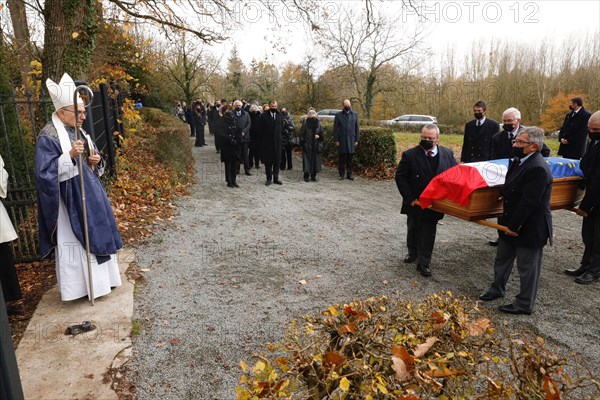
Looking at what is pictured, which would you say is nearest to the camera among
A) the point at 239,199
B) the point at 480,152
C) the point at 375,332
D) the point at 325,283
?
the point at 375,332

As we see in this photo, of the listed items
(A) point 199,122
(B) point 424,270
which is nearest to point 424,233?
(B) point 424,270

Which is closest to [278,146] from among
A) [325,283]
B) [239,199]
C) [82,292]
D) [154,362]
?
[239,199]

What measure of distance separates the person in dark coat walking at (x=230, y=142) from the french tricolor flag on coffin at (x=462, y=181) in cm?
578

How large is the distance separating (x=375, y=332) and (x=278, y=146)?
28.4ft

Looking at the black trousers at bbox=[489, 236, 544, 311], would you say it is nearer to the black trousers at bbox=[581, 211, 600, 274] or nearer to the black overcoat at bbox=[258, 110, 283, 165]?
the black trousers at bbox=[581, 211, 600, 274]

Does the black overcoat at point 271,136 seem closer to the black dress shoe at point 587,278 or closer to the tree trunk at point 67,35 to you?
the tree trunk at point 67,35

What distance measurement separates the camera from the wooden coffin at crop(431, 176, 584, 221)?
4645 mm

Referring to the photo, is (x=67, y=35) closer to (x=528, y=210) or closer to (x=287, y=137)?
(x=287, y=137)

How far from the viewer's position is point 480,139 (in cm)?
702

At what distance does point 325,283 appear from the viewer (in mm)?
4918

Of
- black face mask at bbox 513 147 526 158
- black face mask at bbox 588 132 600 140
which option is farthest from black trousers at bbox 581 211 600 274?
black face mask at bbox 513 147 526 158

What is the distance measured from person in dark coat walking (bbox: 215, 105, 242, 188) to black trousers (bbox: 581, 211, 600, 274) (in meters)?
7.05

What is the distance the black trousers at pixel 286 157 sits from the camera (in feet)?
41.9

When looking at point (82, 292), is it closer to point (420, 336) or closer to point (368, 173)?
point (420, 336)
